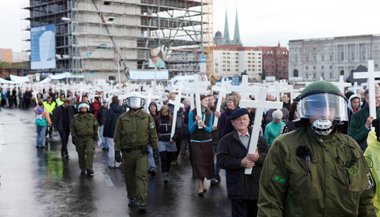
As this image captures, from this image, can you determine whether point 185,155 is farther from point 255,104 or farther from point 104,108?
point 255,104

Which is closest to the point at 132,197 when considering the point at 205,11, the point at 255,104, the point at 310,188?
the point at 255,104

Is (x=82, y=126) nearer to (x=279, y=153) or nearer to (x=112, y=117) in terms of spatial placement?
(x=112, y=117)

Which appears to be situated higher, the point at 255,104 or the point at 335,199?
the point at 255,104

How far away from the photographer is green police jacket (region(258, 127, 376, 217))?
281 cm

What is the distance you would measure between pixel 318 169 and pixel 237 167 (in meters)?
2.49

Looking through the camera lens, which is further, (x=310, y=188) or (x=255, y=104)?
(x=255, y=104)

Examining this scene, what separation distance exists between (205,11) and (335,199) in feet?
269

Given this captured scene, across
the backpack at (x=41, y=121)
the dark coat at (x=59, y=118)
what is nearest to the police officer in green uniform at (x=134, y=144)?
the dark coat at (x=59, y=118)

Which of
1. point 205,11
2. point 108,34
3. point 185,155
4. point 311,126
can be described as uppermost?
point 205,11

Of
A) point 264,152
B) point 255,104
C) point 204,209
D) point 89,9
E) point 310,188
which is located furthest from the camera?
point 89,9

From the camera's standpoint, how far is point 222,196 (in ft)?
27.3

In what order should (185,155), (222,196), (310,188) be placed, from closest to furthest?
(310,188), (222,196), (185,155)

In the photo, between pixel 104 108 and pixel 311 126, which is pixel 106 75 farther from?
pixel 311 126

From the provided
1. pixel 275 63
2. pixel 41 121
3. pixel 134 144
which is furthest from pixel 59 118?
pixel 275 63
